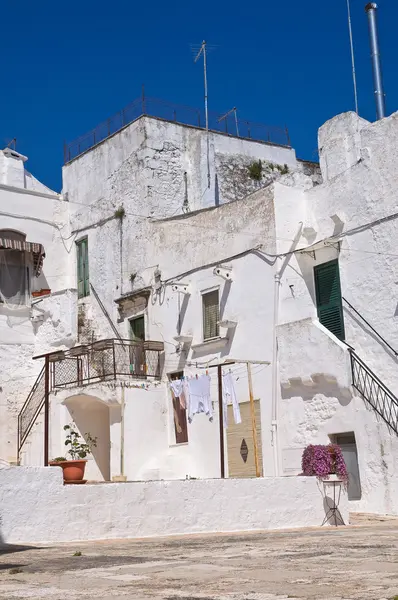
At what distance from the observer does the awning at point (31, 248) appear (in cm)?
2595

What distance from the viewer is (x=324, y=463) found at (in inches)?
629

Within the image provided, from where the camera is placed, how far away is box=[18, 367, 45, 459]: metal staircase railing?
2441 cm

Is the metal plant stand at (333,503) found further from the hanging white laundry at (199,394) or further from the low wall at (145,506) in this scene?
the hanging white laundry at (199,394)

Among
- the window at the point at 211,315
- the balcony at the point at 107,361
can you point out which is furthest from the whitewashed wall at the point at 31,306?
the window at the point at 211,315

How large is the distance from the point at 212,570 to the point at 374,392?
1120 centimetres

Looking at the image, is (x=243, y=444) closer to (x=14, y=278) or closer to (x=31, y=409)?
(x=31, y=409)

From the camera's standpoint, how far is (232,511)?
14.8 m

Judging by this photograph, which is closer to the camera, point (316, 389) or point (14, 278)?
point (316, 389)

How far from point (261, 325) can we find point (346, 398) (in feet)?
11.2

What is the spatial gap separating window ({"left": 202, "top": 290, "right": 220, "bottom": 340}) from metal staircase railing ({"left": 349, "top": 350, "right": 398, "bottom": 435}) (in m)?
4.88

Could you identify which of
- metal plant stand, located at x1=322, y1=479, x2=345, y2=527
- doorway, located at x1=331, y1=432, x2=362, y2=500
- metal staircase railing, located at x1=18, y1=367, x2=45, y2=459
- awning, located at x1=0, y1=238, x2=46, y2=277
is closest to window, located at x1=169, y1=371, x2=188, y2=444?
metal staircase railing, located at x1=18, y1=367, x2=45, y2=459

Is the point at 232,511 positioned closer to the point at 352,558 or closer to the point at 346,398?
the point at 346,398

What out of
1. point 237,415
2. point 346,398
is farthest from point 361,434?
point 237,415

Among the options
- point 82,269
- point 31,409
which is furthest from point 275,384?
point 82,269
